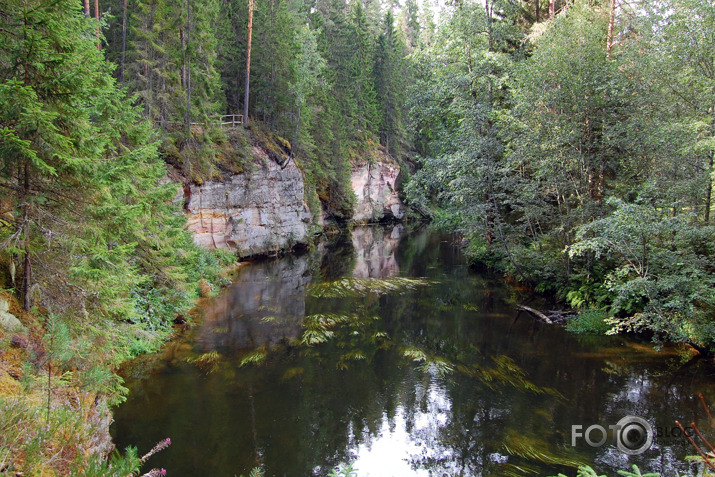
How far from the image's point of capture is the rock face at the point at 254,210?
22458 mm

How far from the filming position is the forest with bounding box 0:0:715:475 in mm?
6172

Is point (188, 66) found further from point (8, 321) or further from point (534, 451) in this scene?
point (534, 451)

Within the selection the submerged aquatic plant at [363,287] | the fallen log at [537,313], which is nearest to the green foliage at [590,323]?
the fallen log at [537,313]

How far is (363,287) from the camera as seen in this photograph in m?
19.2

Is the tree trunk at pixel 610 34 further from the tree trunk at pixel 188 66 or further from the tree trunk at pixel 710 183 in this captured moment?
the tree trunk at pixel 188 66

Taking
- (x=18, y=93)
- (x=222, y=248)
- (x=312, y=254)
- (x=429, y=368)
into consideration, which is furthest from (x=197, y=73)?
(x=429, y=368)

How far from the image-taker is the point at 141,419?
8.07 metres

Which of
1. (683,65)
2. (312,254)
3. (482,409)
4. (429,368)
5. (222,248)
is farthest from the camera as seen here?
(312,254)

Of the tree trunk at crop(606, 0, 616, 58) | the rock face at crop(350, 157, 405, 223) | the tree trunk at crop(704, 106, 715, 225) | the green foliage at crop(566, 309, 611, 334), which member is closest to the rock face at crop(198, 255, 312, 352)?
the green foliage at crop(566, 309, 611, 334)

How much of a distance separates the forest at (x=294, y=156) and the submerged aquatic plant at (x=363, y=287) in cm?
402

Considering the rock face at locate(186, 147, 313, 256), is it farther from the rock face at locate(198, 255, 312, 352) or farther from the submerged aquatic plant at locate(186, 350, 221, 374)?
the submerged aquatic plant at locate(186, 350, 221, 374)

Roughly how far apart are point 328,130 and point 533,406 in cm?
2994

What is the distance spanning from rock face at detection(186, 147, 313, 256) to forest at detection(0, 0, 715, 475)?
1.29 meters

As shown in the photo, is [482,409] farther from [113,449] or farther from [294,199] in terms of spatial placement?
[294,199]
